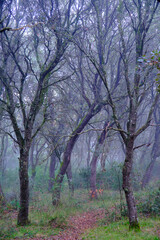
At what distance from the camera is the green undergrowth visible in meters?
5.70

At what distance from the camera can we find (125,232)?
6.10 metres

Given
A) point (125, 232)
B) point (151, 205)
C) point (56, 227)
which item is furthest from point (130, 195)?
point (56, 227)

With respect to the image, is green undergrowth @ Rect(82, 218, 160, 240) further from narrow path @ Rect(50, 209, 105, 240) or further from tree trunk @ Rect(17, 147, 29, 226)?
tree trunk @ Rect(17, 147, 29, 226)

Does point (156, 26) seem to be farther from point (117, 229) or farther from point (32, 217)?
point (32, 217)

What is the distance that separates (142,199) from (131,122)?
4.78 meters

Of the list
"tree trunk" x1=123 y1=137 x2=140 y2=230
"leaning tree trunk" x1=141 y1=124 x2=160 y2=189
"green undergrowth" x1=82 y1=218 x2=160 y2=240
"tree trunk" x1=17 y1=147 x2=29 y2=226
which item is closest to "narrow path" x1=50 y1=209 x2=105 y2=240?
"green undergrowth" x1=82 y1=218 x2=160 y2=240

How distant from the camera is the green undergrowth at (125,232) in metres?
5.70

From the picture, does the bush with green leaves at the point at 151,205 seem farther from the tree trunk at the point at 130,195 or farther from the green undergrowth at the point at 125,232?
the tree trunk at the point at 130,195

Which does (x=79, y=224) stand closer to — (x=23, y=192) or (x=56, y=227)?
(x=56, y=227)

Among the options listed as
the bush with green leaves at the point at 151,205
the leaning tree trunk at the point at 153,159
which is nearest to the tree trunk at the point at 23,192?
the bush with green leaves at the point at 151,205

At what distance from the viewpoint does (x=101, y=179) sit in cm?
1605

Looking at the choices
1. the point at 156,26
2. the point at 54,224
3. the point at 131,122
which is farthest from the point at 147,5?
the point at 54,224

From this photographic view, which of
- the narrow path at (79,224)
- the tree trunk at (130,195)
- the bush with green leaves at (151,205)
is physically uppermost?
the tree trunk at (130,195)

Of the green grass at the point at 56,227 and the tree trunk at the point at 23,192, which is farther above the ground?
the tree trunk at the point at 23,192
